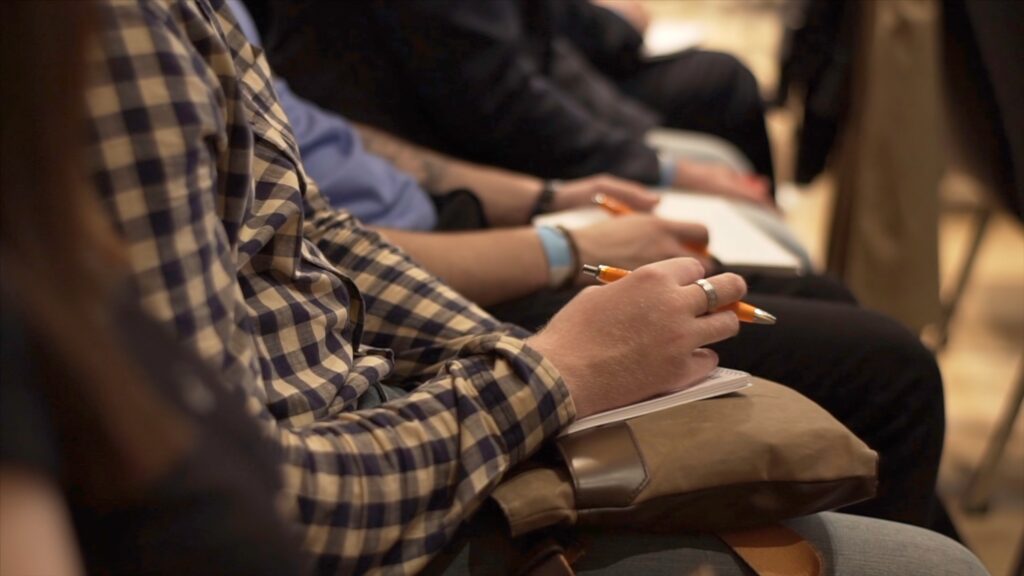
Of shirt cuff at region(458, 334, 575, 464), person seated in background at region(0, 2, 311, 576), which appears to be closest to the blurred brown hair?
person seated in background at region(0, 2, 311, 576)

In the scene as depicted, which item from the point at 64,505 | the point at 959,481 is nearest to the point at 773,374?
the point at 64,505

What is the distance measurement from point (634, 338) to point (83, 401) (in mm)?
447

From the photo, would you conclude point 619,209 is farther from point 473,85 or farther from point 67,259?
point 67,259

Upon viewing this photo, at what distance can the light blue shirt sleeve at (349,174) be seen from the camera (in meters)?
1.23

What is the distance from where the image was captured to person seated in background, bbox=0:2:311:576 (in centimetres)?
43

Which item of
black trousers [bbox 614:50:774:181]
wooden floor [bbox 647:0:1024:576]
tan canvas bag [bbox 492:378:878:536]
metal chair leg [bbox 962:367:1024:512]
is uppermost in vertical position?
tan canvas bag [bbox 492:378:878:536]

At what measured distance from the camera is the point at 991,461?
60.6 inches

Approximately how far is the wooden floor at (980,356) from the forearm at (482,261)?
0.82 metres

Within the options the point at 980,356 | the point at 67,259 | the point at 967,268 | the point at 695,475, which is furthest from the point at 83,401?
the point at 980,356

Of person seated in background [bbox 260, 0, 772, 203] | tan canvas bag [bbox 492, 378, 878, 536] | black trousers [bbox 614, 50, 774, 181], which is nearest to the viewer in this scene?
tan canvas bag [bbox 492, 378, 878, 536]

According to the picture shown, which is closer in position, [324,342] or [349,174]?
[324,342]

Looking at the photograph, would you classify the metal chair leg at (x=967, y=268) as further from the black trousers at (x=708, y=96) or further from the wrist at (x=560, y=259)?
the wrist at (x=560, y=259)

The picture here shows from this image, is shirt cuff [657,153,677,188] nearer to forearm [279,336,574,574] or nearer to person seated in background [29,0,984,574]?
person seated in background [29,0,984,574]

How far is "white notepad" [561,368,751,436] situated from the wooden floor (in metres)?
0.83
